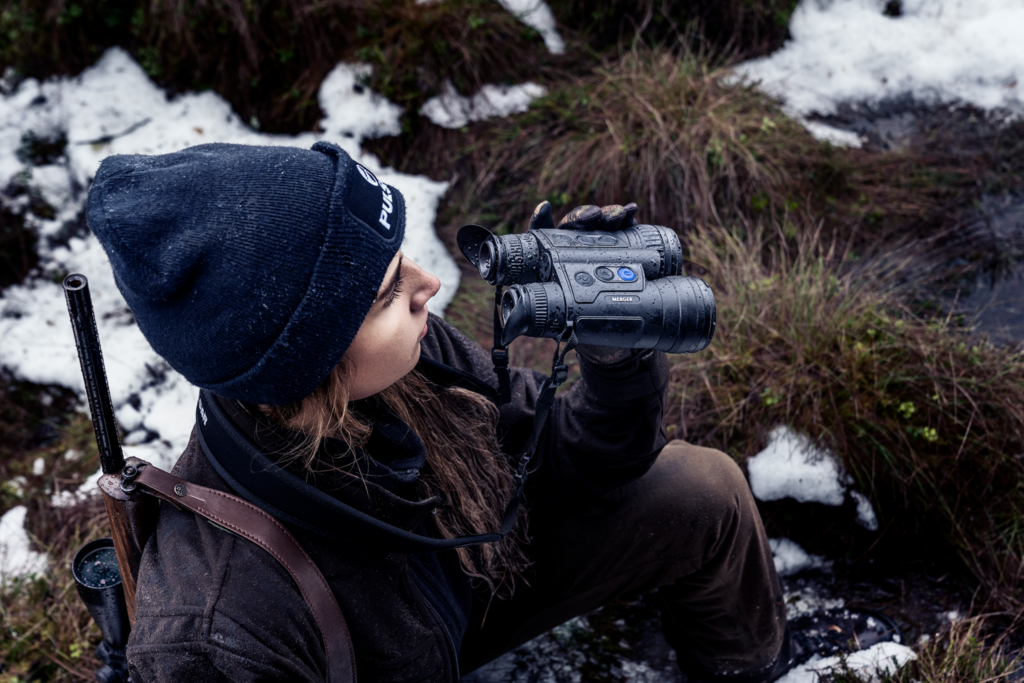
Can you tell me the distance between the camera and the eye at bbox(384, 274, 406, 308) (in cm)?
142

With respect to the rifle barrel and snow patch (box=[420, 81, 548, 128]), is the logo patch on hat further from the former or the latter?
snow patch (box=[420, 81, 548, 128])

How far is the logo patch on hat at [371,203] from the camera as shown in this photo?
4.35ft

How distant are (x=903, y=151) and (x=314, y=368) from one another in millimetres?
3465

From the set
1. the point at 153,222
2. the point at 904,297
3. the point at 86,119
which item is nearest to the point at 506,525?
the point at 153,222

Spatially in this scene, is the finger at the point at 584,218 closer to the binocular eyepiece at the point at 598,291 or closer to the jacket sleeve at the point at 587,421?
the binocular eyepiece at the point at 598,291

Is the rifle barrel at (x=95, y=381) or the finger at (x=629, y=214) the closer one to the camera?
the rifle barrel at (x=95, y=381)

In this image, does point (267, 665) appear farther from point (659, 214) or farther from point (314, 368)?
point (659, 214)

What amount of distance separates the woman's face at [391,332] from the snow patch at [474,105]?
8.80ft

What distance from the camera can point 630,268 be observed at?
1.48 m

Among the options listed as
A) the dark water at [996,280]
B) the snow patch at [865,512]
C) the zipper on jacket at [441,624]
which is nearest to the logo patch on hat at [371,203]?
the zipper on jacket at [441,624]

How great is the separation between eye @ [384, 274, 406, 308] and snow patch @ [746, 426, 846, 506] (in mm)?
1653

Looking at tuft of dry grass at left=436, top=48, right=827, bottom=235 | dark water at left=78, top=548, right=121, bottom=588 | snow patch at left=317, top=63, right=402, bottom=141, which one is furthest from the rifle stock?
snow patch at left=317, top=63, right=402, bottom=141

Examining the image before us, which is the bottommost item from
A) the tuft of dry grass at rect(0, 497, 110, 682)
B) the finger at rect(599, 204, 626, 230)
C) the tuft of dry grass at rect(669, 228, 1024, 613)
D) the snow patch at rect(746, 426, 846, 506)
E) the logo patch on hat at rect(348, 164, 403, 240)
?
the tuft of dry grass at rect(0, 497, 110, 682)

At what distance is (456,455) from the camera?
1.74 metres
